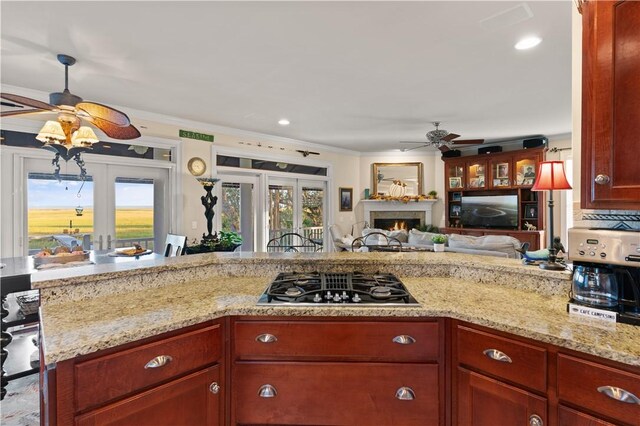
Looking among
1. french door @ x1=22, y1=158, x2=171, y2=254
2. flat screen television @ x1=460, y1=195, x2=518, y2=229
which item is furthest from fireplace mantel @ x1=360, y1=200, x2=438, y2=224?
french door @ x1=22, y1=158, x2=171, y2=254

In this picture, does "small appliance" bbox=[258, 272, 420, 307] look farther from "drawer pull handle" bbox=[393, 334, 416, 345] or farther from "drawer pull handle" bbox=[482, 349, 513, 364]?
"drawer pull handle" bbox=[482, 349, 513, 364]

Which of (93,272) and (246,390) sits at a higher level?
(93,272)

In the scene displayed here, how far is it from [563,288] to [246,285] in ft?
5.75

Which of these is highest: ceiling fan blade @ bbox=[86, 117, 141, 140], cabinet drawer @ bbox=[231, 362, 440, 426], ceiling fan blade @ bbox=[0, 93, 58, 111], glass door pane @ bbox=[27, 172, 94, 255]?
ceiling fan blade @ bbox=[0, 93, 58, 111]

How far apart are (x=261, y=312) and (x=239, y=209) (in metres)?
4.61

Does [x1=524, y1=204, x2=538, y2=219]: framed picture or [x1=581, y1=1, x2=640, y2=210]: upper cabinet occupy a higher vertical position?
[x1=581, y1=1, x2=640, y2=210]: upper cabinet

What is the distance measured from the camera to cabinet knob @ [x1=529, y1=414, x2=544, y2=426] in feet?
4.16

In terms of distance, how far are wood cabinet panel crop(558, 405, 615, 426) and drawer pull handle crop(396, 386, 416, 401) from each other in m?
0.56

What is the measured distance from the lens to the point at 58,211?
3996 mm

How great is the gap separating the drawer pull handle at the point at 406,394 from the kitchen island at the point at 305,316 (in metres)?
0.01

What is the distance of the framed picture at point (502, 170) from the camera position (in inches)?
269

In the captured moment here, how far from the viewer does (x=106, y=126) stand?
2916 millimetres

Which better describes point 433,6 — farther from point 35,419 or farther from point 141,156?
point 141,156

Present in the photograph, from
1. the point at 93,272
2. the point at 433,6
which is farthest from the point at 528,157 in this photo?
the point at 93,272
